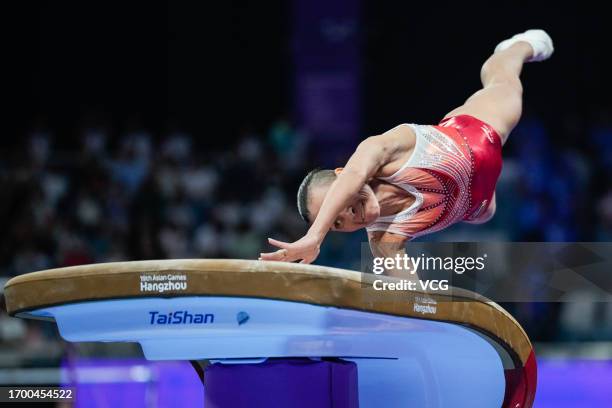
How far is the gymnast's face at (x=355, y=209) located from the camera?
3553 mm

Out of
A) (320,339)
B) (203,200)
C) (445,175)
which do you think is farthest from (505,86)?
(203,200)

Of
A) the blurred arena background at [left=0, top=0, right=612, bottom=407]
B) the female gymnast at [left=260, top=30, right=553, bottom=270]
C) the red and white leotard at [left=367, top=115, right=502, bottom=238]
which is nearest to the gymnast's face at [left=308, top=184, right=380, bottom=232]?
the female gymnast at [left=260, top=30, right=553, bottom=270]

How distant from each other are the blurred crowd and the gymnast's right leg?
10.0 ft

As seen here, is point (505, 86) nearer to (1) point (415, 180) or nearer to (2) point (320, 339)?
(1) point (415, 180)

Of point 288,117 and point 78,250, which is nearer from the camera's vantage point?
point 78,250

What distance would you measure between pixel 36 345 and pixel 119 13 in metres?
5.60

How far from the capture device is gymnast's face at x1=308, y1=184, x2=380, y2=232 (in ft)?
11.7

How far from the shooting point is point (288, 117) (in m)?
10.5

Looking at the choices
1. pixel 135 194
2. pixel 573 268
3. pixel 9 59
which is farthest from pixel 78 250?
pixel 573 268

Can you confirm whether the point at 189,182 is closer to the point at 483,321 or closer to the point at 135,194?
the point at 135,194

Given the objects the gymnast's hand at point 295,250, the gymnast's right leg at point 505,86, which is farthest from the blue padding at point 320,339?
the gymnast's right leg at point 505,86

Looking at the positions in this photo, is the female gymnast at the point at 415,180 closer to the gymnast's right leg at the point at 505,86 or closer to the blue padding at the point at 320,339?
the gymnast's right leg at the point at 505,86

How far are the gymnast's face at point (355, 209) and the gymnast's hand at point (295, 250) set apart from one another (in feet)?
1.22

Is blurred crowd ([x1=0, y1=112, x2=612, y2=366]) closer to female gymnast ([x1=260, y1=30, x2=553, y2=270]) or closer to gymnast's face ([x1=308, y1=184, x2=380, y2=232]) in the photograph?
Answer: female gymnast ([x1=260, y1=30, x2=553, y2=270])
